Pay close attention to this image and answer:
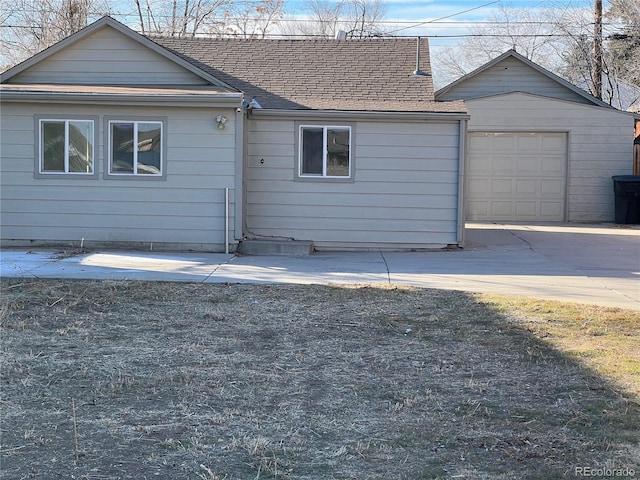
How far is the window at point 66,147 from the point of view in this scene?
12.6 metres

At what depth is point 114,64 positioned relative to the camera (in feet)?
43.2

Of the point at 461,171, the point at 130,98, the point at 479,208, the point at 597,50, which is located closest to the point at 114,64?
the point at 130,98

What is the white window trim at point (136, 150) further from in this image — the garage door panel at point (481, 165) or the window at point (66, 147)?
the garage door panel at point (481, 165)

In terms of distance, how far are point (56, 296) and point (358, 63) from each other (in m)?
9.15

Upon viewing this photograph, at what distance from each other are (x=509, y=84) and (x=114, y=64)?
35.6 feet

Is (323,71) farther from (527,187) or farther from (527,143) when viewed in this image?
(527,187)

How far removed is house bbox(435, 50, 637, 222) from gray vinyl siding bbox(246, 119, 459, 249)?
20.6ft

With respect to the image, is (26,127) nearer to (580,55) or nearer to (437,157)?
(437,157)

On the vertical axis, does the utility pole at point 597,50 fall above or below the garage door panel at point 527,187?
above

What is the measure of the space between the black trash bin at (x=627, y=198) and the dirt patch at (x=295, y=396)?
39.7 feet

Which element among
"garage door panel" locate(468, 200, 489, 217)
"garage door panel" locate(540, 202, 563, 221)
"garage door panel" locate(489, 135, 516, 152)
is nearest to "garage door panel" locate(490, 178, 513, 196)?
"garage door panel" locate(468, 200, 489, 217)

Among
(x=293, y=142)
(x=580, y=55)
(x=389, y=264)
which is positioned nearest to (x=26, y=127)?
(x=293, y=142)

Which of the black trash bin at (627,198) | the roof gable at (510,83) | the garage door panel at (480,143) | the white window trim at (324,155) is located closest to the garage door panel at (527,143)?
the garage door panel at (480,143)

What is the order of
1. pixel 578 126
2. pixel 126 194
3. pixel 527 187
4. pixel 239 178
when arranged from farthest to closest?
pixel 527 187 → pixel 578 126 → pixel 126 194 → pixel 239 178
